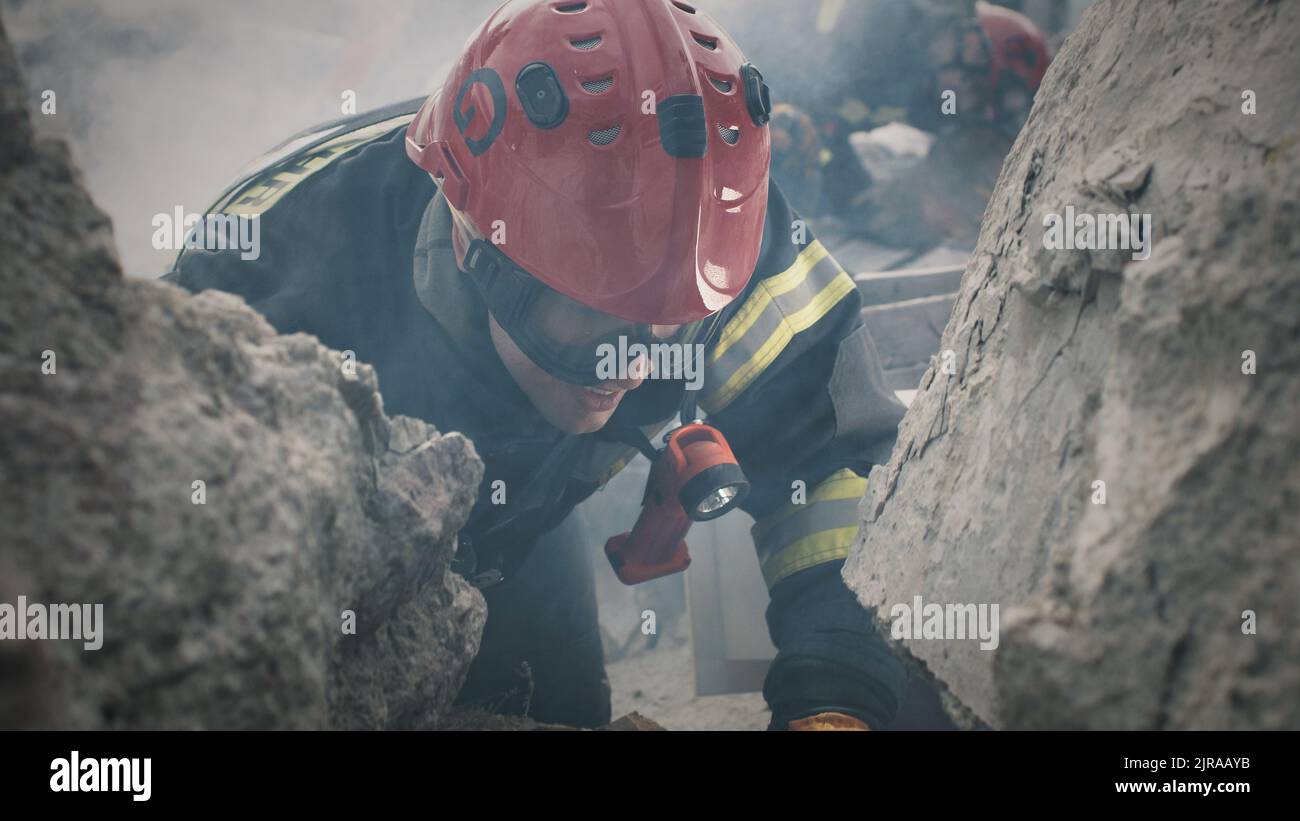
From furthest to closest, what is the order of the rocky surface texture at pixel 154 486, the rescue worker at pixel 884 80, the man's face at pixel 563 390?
the rescue worker at pixel 884 80
the man's face at pixel 563 390
the rocky surface texture at pixel 154 486

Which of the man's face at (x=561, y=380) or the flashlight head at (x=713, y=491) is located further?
the flashlight head at (x=713, y=491)

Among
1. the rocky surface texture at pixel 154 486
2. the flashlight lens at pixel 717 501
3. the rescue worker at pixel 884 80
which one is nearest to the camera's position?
the rocky surface texture at pixel 154 486

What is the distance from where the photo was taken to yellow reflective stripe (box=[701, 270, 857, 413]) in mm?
2256

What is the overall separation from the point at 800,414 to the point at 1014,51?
554cm

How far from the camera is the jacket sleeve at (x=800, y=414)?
7.26 ft

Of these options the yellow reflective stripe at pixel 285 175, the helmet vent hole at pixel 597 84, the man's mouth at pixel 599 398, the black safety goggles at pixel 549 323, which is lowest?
the man's mouth at pixel 599 398

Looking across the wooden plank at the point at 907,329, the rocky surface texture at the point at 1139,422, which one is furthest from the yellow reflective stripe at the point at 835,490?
the wooden plank at the point at 907,329

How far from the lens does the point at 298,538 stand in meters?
0.88

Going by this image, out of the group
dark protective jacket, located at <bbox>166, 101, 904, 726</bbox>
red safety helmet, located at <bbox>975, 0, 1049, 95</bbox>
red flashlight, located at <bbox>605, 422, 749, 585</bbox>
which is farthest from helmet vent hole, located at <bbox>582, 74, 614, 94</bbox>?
red safety helmet, located at <bbox>975, 0, 1049, 95</bbox>

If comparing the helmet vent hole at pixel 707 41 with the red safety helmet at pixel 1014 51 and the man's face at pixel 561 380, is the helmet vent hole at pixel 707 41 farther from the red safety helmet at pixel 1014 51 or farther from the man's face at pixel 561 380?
the red safety helmet at pixel 1014 51

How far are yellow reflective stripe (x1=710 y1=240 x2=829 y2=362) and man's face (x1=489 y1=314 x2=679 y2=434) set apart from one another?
348mm

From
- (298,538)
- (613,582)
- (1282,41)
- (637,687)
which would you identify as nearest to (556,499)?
(298,538)

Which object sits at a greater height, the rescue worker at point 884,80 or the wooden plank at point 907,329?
the rescue worker at point 884,80

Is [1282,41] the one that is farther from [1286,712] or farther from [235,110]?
[235,110]
